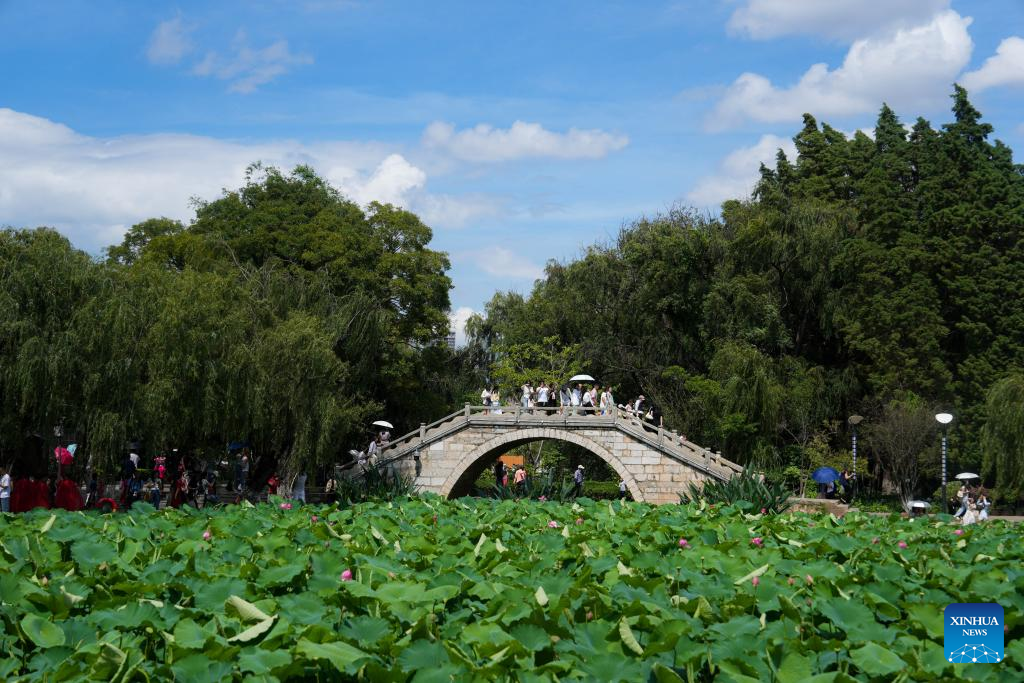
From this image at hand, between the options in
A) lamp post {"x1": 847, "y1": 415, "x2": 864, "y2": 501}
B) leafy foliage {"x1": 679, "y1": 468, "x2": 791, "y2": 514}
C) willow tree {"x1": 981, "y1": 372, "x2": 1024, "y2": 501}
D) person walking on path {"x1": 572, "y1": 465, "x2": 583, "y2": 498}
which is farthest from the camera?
person walking on path {"x1": 572, "y1": 465, "x2": 583, "y2": 498}

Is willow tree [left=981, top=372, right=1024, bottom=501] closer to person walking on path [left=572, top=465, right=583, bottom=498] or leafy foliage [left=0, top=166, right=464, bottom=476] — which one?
person walking on path [left=572, top=465, right=583, bottom=498]

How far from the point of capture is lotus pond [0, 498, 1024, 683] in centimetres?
591

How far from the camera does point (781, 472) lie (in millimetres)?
31500

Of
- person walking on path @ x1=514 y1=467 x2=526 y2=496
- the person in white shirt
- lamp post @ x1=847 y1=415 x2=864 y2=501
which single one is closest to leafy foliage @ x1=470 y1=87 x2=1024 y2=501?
lamp post @ x1=847 y1=415 x2=864 y2=501

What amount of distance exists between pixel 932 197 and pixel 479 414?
14.8 m

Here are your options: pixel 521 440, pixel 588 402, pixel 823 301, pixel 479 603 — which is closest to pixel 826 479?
pixel 588 402

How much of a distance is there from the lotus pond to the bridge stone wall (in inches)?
708

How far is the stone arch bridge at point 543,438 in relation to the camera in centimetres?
2961

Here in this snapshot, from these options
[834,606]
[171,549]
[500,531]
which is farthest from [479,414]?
[834,606]

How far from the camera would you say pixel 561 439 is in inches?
1237

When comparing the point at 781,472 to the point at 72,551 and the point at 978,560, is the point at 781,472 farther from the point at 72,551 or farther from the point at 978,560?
the point at 72,551

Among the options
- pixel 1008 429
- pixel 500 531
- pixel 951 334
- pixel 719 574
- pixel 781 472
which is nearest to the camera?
pixel 719 574

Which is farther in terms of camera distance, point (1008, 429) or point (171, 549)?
point (1008, 429)

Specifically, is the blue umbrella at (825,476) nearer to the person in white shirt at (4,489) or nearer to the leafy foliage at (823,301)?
the leafy foliage at (823,301)
